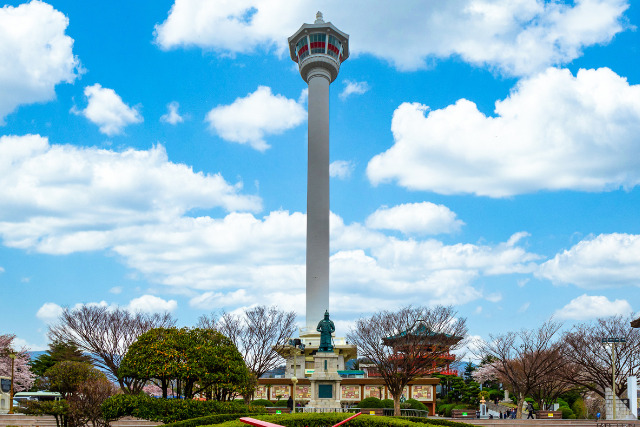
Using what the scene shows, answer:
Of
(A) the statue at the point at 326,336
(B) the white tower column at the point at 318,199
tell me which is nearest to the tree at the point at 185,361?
(A) the statue at the point at 326,336

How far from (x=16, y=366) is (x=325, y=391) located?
38076mm

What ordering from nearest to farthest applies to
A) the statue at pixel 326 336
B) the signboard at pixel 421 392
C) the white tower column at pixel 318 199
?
1. the statue at pixel 326 336
2. the signboard at pixel 421 392
3. the white tower column at pixel 318 199

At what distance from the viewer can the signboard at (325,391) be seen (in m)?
31.7

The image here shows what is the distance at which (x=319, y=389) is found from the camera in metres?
31.8

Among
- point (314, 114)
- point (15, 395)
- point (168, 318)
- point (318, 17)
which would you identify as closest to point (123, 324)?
point (168, 318)

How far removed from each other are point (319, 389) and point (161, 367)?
9.05 meters

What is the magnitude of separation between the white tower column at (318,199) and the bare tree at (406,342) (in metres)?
15.6

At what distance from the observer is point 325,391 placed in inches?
1249

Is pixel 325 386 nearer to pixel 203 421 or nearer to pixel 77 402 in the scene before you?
pixel 203 421

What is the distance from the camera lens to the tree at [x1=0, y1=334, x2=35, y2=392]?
169 feet

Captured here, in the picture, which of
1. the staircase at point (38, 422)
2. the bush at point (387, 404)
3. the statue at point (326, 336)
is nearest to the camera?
the staircase at point (38, 422)

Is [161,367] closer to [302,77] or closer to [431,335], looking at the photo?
[431,335]

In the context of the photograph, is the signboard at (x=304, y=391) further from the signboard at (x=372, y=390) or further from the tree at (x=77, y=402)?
the tree at (x=77, y=402)

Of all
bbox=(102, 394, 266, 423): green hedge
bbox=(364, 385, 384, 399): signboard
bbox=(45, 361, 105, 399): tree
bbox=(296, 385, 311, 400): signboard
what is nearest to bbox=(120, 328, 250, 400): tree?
bbox=(45, 361, 105, 399): tree
